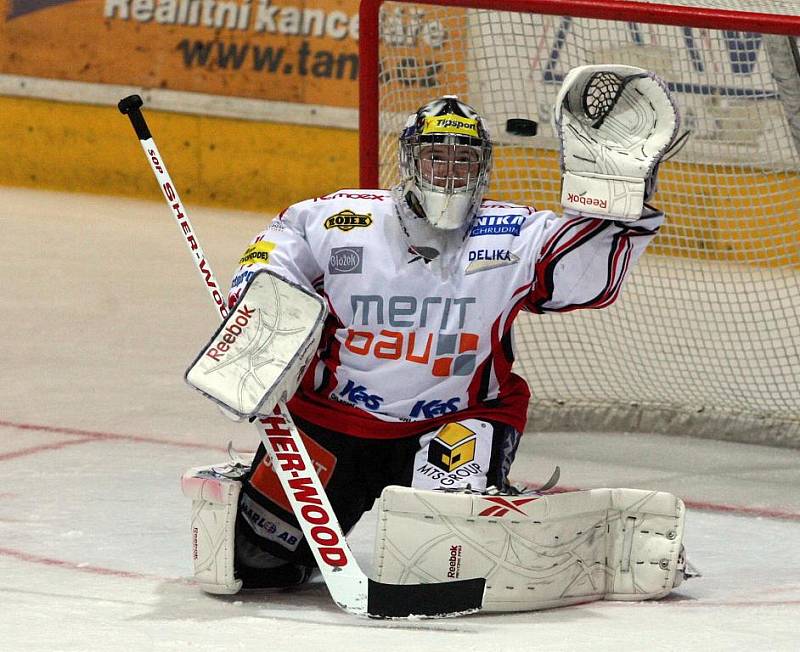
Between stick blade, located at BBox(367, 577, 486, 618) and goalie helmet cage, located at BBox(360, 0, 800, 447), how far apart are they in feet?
5.55

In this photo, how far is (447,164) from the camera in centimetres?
293

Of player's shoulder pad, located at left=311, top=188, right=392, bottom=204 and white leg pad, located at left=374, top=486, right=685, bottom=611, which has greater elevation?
player's shoulder pad, located at left=311, top=188, right=392, bottom=204

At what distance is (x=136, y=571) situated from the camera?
3084 mm

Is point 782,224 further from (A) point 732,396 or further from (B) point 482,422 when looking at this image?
(B) point 482,422

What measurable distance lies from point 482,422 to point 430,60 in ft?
7.91

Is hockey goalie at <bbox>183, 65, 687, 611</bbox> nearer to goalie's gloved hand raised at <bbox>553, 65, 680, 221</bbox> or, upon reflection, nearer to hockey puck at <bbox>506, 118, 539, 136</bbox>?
goalie's gloved hand raised at <bbox>553, 65, 680, 221</bbox>

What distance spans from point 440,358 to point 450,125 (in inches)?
16.1

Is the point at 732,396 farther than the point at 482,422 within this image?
Yes

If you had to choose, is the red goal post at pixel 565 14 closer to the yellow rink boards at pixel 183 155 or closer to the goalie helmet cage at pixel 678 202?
the goalie helmet cage at pixel 678 202

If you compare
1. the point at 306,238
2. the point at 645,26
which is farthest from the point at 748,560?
the point at 645,26

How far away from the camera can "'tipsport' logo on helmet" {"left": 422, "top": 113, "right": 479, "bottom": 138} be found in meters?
2.94

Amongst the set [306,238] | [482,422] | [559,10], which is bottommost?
[482,422]

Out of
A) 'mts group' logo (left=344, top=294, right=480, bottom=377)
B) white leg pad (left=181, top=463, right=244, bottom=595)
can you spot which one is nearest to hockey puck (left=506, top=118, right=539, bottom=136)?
'mts group' logo (left=344, top=294, right=480, bottom=377)

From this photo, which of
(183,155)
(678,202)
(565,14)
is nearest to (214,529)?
(565,14)
